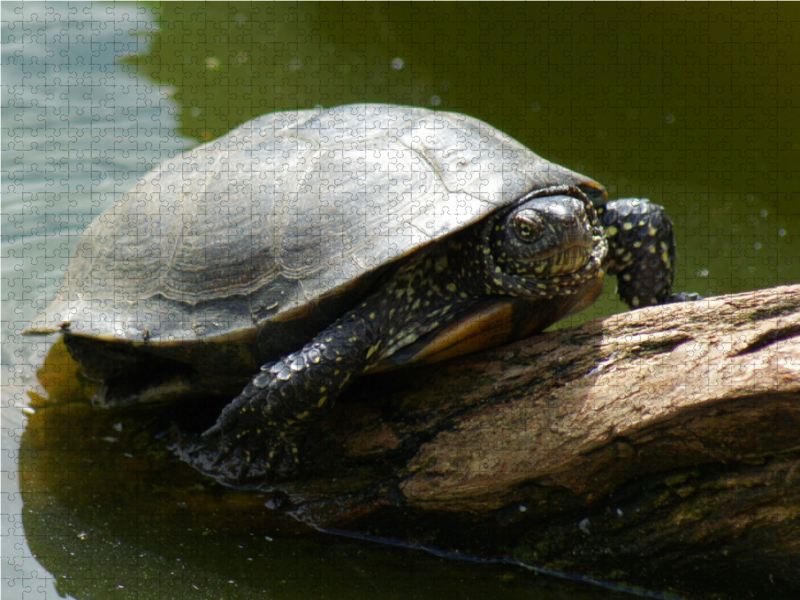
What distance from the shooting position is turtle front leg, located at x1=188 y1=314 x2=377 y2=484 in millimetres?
2203

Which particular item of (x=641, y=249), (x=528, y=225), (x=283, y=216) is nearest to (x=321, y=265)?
(x=283, y=216)

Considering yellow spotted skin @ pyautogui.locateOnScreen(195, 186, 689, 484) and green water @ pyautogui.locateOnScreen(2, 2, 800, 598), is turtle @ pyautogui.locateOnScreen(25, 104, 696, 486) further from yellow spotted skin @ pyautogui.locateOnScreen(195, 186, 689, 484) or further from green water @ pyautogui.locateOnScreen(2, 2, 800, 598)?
green water @ pyautogui.locateOnScreen(2, 2, 800, 598)

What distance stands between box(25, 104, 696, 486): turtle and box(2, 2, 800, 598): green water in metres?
0.53

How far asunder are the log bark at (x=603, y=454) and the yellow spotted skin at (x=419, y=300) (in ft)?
0.55

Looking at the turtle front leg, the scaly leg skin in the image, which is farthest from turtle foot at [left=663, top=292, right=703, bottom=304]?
the turtle front leg

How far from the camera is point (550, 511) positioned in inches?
85.6

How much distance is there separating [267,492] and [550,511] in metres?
1.05

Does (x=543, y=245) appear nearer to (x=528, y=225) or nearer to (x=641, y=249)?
(x=528, y=225)

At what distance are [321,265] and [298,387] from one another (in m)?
0.43

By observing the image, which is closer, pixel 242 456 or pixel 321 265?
pixel 321 265

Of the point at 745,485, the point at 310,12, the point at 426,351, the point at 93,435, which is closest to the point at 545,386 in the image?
the point at 426,351

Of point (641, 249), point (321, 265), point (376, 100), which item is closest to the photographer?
point (321, 265)

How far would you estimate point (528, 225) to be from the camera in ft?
7.38

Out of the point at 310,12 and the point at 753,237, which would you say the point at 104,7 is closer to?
the point at 310,12
